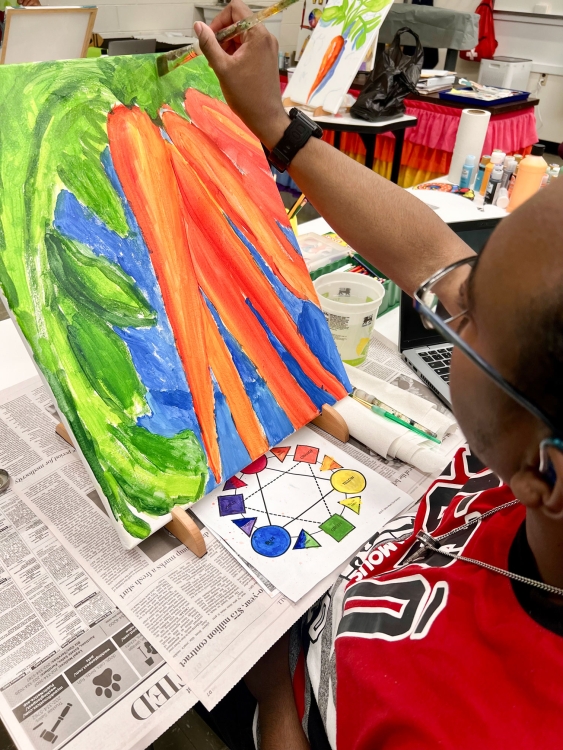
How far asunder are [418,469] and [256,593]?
39 cm

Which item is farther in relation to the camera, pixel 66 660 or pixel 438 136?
pixel 438 136

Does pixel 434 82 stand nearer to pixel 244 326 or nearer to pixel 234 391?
pixel 244 326

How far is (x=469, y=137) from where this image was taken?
2123 mm

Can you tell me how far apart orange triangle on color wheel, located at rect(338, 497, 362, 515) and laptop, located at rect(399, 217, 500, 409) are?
0.40m

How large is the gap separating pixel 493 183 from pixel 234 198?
1.40m

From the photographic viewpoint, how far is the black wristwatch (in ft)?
3.24

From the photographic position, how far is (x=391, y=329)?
4.48 feet

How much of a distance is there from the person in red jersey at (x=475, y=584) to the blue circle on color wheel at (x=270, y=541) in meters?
0.10

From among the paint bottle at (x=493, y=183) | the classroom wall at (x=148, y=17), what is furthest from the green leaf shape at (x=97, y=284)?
the classroom wall at (x=148, y=17)

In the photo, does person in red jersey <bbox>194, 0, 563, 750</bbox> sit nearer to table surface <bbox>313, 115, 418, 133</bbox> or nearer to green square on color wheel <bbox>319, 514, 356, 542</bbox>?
green square on color wheel <bbox>319, 514, 356, 542</bbox>

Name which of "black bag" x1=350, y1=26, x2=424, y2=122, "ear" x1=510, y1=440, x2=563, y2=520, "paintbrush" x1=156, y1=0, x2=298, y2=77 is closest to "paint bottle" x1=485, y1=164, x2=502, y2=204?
"black bag" x1=350, y1=26, x2=424, y2=122

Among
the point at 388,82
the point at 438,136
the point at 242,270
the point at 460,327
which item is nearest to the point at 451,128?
the point at 438,136

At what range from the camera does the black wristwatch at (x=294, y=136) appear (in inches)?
38.9

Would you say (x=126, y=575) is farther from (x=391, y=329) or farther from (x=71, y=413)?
(x=391, y=329)
